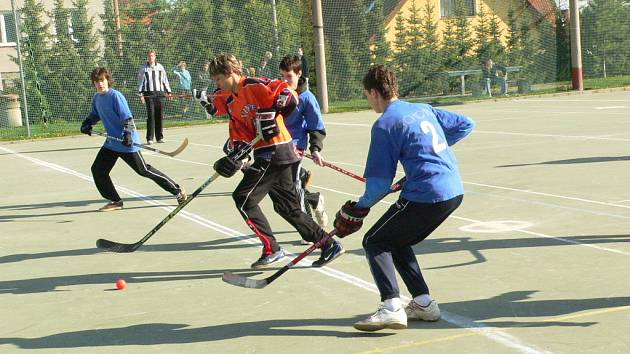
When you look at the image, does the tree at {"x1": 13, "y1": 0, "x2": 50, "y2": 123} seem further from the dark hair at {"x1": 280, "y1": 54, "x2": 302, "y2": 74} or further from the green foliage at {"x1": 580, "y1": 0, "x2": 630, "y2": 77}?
the green foliage at {"x1": 580, "y1": 0, "x2": 630, "y2": 77}

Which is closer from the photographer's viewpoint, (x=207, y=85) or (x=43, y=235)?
(x=43, y=235)

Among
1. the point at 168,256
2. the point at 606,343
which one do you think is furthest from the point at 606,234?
the point at 168,256

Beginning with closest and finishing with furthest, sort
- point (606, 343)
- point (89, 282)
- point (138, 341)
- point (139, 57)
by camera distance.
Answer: point (606, 343) → point (138, 341) → point (89, 282) → point (139, 57)

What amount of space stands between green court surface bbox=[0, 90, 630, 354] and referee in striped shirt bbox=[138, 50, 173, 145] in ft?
21.4

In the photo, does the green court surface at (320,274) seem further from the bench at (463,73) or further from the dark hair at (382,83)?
the bench at (463,73)

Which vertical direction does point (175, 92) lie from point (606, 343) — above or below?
above

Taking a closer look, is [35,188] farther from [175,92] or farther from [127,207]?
[175,92]

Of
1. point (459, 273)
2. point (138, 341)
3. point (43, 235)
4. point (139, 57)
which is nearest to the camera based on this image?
point (138, 341)

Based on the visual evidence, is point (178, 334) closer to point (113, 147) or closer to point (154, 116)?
point (113, 147)

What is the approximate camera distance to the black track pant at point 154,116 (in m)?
19.2

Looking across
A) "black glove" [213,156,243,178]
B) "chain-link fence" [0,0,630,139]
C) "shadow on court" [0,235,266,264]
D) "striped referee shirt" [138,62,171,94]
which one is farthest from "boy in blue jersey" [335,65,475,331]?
"chain-link fence" [0,0,630,139]

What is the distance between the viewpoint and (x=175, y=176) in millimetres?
13172

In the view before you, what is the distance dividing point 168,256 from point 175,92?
59.7ft

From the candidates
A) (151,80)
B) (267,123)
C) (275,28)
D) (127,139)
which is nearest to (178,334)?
(267,123)
